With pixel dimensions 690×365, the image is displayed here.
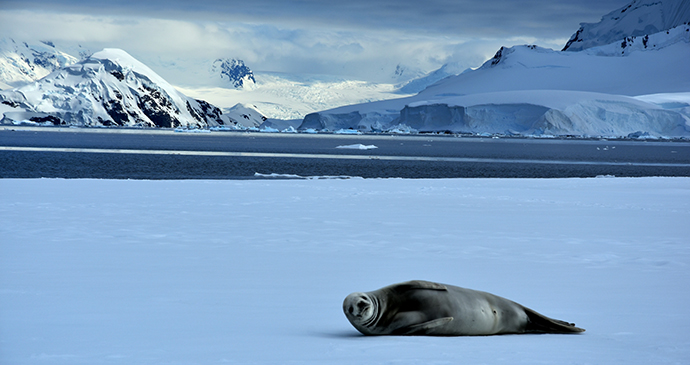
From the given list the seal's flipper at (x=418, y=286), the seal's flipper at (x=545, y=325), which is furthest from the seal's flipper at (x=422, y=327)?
the seal's flipper at (x=545, y=325)

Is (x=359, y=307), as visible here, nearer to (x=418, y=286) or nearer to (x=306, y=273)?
(x=418, y=286)

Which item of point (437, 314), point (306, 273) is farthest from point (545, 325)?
point (306, 273)

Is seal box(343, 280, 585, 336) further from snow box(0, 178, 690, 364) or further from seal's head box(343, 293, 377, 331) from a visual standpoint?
snow box(0, 178, 690, 364)

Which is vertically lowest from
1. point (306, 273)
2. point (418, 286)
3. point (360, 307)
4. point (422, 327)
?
point (306, 273)

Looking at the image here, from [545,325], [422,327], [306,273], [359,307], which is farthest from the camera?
[306,273]

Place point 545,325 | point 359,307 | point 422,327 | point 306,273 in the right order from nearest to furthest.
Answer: point 359,307, point 422,327, point 545,325, point 306,273

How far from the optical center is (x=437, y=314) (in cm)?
523

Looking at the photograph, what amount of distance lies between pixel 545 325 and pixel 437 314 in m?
0.90

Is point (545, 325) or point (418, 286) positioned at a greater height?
point (418, 286)

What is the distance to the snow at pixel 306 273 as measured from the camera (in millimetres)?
4727

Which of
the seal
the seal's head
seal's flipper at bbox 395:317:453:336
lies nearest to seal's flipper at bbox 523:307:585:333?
the seal

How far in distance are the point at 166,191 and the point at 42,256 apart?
1053 cm

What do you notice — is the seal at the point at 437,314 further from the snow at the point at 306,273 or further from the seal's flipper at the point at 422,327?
the snow at the point at 306,273

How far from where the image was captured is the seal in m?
5.14
